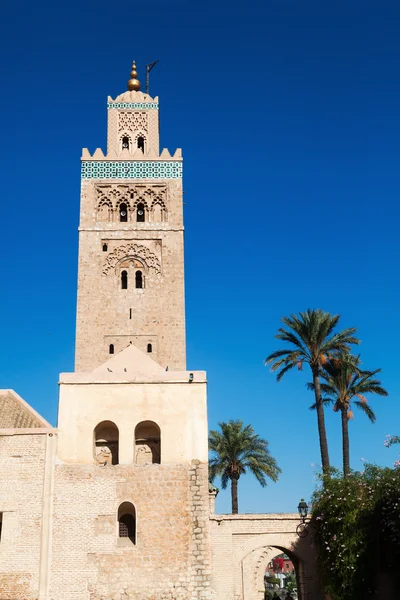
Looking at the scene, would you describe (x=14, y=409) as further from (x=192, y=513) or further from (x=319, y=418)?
(x=319, y=418)

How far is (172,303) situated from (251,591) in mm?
9272

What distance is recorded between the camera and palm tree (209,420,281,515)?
88.5 feet

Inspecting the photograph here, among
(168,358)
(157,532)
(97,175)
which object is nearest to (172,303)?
(168,358)

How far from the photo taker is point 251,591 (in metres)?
17.9

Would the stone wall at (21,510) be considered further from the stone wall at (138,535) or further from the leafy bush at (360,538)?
the leafy bush at (360,538)

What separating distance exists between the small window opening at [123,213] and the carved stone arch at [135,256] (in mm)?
1181

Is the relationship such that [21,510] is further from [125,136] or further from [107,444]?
[125,136]

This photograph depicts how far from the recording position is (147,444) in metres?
18.0

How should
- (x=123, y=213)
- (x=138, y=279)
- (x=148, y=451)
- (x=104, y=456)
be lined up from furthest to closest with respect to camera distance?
(x=123, y=213), (x=138, y=279), (x=148, y=451), (x=104, y=456)

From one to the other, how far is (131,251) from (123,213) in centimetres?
166

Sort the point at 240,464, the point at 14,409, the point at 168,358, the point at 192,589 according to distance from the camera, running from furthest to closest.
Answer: the point at 240,464 → the point at 168,358 → the point at 14,409 → the point at 192,589

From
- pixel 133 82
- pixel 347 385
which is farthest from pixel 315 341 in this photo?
pixel 133 82

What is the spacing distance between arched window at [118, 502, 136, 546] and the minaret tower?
5.97 m

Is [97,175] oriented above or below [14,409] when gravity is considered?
above
